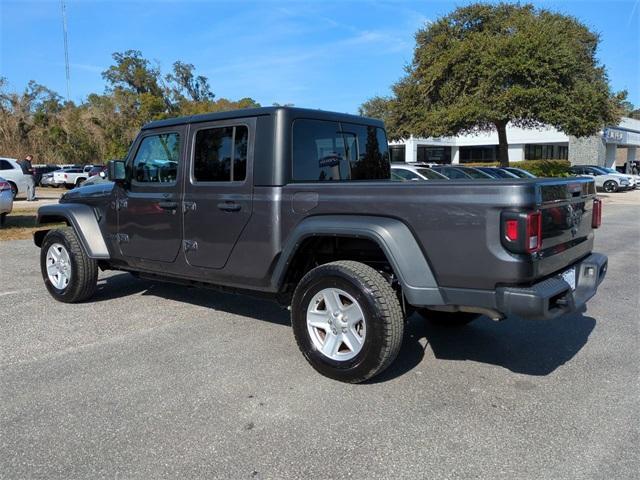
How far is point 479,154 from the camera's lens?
2304 inches

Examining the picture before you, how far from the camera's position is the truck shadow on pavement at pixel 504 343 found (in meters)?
4.30

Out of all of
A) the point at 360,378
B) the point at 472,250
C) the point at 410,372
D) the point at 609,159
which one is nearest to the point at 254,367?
the point at 360,378

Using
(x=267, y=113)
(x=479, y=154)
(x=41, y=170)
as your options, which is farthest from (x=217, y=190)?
(x=479, y=154)

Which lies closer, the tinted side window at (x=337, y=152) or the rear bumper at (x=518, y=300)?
the rear bumper at (x=518, y=300)

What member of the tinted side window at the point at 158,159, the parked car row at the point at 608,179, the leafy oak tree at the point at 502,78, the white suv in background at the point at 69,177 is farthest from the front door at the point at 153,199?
the parked car row at the point at 608,179

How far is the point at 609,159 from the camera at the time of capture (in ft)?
161

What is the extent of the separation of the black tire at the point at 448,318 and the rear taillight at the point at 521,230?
73.1 inches

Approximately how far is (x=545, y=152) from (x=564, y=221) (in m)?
56.3

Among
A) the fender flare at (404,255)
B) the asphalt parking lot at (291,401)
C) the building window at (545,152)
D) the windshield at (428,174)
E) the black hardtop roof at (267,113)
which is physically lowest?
the asphalt parking lot at (291,401)

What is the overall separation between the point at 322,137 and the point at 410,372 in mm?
2043

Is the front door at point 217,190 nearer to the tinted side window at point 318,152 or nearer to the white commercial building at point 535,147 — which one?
the tinted side window at point 318,152

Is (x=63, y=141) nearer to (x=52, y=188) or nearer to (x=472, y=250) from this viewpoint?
(x=52, y=188)

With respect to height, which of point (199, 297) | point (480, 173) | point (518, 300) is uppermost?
point (480, 173)

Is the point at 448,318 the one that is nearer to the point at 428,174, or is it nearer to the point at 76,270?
the point at 76,270
